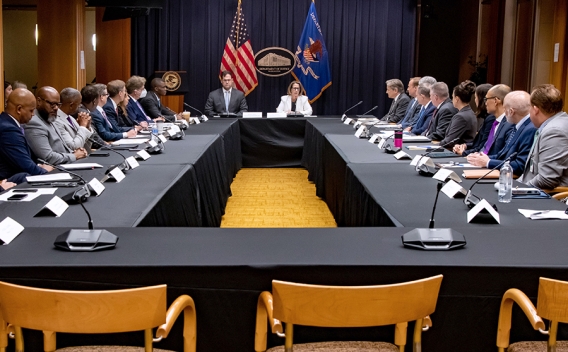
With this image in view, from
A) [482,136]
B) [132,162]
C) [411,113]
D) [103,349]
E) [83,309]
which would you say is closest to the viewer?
[83,309]

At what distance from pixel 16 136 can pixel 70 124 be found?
4.07ft

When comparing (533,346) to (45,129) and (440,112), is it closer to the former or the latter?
(45,129)

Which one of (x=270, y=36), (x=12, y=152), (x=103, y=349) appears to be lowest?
(x=103, y=349)

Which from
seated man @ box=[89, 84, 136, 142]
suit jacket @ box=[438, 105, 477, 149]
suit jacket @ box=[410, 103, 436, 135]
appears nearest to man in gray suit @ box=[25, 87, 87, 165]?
seated man @ box=[89, 84, 136, 142]

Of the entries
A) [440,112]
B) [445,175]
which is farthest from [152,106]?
[445,175]

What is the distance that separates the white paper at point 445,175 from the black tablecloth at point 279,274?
1.56 meters

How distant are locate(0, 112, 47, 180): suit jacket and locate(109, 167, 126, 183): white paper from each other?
0.67 metres

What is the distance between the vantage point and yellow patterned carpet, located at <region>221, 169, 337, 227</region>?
19.1 feet

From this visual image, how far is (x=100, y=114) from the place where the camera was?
6.54 metres

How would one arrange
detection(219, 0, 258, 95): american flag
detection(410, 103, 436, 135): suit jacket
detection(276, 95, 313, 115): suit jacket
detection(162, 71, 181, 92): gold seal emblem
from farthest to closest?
1. detection(219, 0, 258, 95): american flag
2. detection(162, 71, 181, 92): gold seal emblem
3. detection(276, 95, 313, 115): suit jacket
4. detection(410, 103, 436, 135): suit jacket

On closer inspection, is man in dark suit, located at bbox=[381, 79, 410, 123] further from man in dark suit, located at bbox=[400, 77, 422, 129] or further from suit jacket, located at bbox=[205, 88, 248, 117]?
suit jacket, located at bbox=[205, 88, 248, 117]

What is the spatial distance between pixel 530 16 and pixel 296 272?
9705 millimetres

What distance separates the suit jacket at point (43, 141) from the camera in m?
4.72

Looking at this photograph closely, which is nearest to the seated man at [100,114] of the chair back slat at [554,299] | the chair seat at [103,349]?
the chair seat at [103,349]
